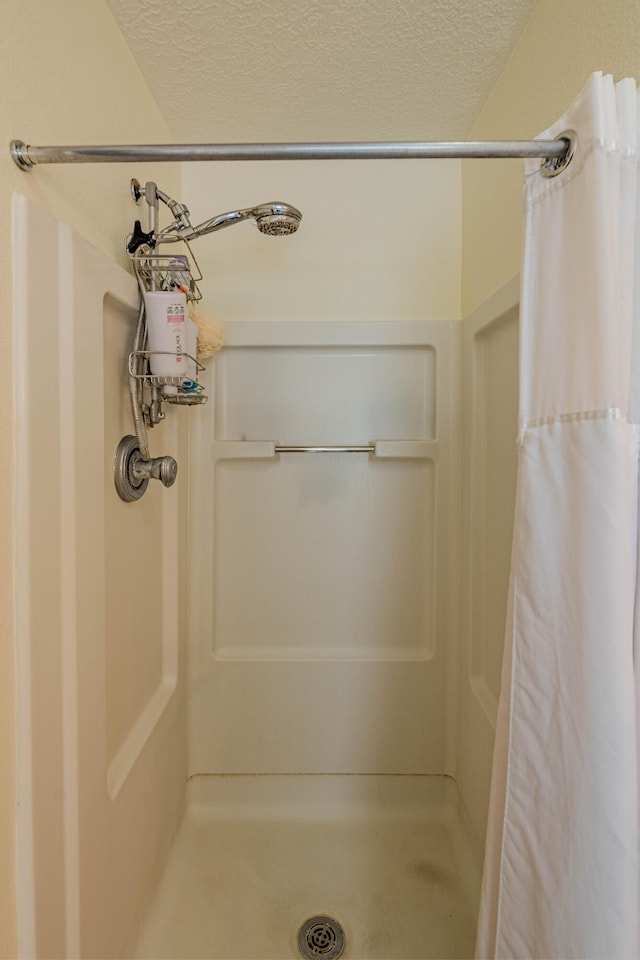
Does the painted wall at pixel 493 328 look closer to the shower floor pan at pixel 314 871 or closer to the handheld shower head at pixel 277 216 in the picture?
the shower floor pan at pixel 314 871

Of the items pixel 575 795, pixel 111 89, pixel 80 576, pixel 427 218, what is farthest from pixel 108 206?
pixel 575 795

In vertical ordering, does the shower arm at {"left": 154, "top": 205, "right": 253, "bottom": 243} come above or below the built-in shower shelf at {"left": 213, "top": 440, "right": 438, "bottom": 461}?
above

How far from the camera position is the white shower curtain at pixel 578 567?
1.85ft

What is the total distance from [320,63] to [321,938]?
1.98 metres

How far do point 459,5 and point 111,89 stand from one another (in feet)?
2.26

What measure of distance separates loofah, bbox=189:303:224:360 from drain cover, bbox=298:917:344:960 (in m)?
1.41

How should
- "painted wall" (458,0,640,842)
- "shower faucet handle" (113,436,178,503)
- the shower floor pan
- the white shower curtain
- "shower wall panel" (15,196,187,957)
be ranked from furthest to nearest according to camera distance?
the shower floor pan, "shower faucet handle" (113,436,178,503), "painted wall" (458,0,640,842), "shower wall panel" (15,196,187,957), the white shower curtain

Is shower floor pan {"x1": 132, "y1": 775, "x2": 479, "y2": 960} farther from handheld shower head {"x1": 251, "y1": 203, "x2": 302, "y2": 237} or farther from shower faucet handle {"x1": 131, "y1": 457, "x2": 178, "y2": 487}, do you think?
handheld shower head {"x1": 251, "y1": 203, "x2": 302, "y2": 237}

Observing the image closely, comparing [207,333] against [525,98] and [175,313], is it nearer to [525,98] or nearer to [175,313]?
[175,313]

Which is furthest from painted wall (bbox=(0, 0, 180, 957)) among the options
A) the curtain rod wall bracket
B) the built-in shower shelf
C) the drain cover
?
the drain cover

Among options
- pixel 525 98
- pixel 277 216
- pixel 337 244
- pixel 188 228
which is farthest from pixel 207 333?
pixel 525 98

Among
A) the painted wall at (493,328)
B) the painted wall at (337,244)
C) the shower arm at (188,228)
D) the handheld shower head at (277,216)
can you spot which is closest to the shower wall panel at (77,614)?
the shower arm at (188,228)

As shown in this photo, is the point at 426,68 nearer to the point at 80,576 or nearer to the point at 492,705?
the point at 80,576

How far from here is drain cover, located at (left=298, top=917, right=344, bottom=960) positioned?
109 cm
